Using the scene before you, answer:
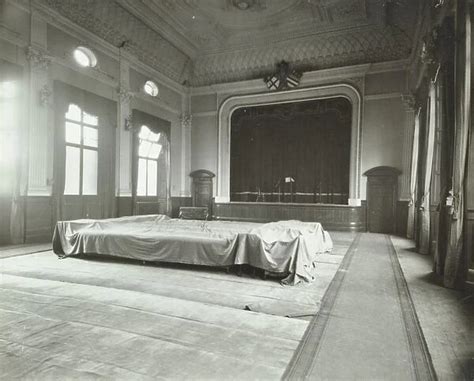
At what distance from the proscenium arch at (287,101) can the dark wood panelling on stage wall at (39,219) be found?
543 cm

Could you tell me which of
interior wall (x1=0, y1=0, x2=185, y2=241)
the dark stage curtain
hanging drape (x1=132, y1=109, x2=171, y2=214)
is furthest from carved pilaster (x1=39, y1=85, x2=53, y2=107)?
the dark stage curtain

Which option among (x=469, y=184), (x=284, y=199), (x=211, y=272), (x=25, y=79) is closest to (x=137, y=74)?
(x=25, y=79)

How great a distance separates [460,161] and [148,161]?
844cm

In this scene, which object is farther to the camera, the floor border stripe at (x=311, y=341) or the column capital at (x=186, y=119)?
the column capital at (x=186, y=119)

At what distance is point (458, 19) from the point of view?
3.91 metres

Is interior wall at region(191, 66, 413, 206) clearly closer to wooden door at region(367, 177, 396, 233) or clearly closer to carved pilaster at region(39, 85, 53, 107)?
wooden door at region(367, 177, 396, 233)

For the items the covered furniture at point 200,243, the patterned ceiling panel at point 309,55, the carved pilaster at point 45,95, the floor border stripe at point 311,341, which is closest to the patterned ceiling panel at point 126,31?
the patterned ceiling panel at point 309,55

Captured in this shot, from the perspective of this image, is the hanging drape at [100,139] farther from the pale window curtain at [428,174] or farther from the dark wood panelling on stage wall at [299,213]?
the pale window curtain at [428,174]

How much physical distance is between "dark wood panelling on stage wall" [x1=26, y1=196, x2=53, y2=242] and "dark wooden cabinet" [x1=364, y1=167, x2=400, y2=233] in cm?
798

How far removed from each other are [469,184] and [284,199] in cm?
713

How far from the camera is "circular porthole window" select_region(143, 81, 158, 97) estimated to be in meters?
10.1

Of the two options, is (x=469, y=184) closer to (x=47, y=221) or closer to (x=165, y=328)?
(x=165, y=328)

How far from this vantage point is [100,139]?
8.41 m

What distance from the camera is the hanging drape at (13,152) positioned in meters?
6.42
